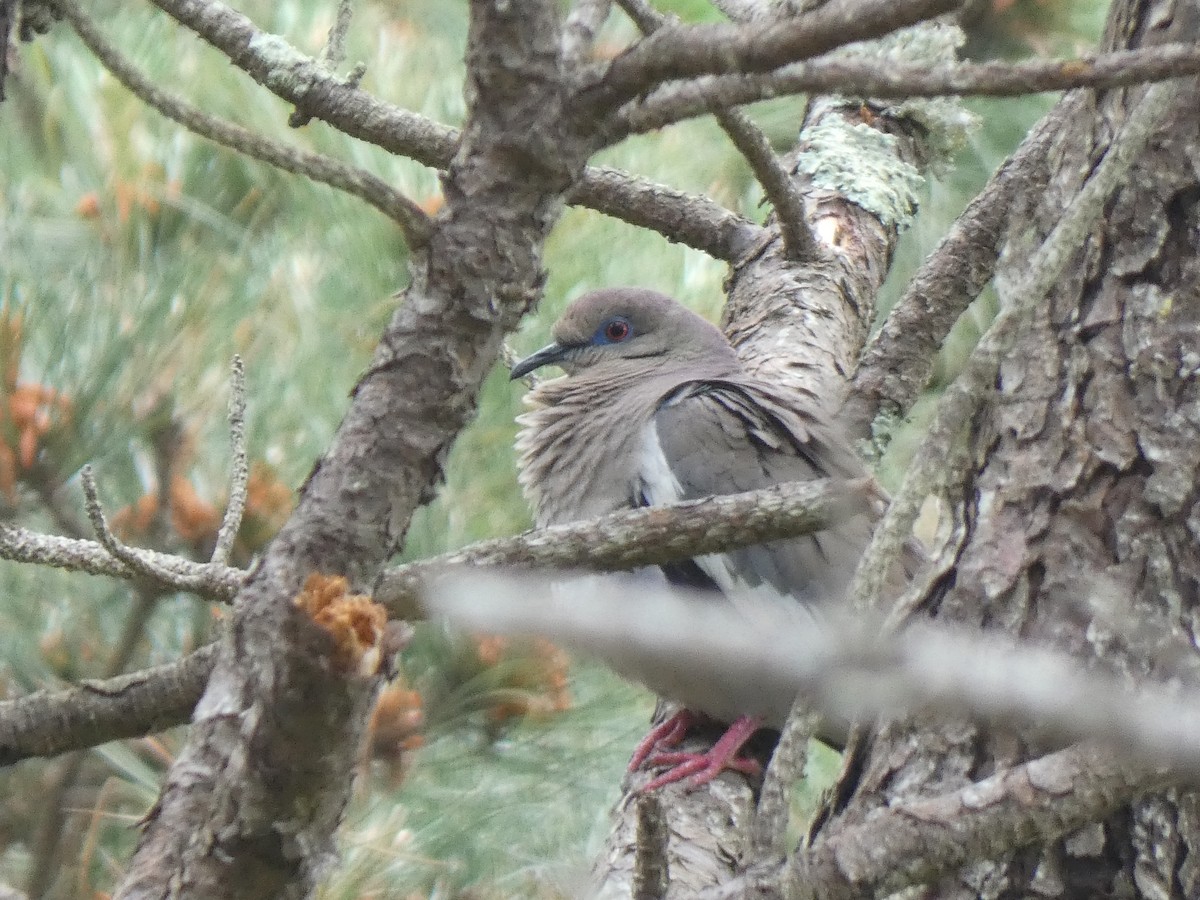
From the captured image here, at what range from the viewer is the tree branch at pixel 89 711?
1.37 metres

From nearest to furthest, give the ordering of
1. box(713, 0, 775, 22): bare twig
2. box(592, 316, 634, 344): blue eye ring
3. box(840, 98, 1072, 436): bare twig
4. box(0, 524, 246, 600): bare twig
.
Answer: box(0, 524, 246, 600): bare twig → box(840, 98, 1072, 436): bare twig → box(713, 0, 775, 22): bare twig → box(592, 316, 634, 344): blue eye ring

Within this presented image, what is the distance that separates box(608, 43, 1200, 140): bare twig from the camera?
838 millimetres

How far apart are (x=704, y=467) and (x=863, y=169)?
0.72m

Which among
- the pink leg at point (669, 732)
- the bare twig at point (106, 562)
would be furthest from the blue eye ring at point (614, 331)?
the bare twig at point (106, 562)

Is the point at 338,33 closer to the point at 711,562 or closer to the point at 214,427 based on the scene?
the point at 214,427

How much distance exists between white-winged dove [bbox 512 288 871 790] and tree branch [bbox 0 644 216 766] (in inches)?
33.2

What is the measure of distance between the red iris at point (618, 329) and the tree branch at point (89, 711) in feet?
5.47

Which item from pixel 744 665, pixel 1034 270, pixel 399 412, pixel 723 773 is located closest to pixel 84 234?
pixel 723 773

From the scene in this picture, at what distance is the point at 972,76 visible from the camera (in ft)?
2.76

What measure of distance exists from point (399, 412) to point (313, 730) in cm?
23

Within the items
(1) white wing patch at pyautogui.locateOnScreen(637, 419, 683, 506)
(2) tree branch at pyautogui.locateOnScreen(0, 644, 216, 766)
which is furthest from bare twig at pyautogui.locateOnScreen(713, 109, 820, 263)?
(2) tree branch at pyautogui.locateOnScreen(0, 644, 216, 766)

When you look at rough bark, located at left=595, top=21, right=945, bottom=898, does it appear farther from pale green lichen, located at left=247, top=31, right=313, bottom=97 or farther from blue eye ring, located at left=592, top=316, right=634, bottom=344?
pale green lichen, located at left=247, top=31, right=313, bottom=97

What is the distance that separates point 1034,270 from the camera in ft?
3.32

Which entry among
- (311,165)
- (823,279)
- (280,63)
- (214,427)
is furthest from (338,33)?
(823,279)
